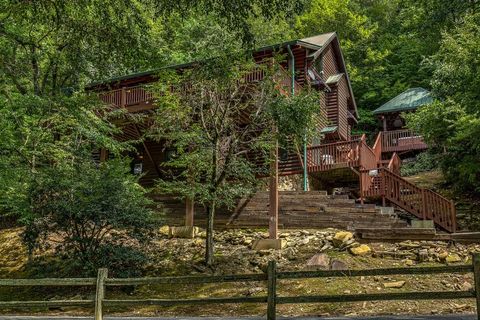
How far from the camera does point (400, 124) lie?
32312mm

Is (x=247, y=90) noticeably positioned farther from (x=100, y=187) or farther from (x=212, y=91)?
(x=100, y=187)

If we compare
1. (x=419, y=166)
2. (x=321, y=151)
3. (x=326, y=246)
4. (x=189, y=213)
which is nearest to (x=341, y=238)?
(x=326, y=246)

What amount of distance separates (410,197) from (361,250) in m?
3.71

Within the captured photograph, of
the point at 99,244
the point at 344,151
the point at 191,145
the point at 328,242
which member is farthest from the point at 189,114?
the point at 344,151

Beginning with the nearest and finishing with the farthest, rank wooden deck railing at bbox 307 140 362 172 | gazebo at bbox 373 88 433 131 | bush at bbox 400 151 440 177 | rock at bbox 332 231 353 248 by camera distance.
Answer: rock at bbox 332 231 353 248 < wooden deck railing at bbox 307 140 362 172 < bush at bbox 400 151 440 177 < gazebo at bbox 373 88 433 131

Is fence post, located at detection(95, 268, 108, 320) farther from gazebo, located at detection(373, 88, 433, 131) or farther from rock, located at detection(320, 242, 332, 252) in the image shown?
gazebo, located at detection(373, 88, 433, 131)

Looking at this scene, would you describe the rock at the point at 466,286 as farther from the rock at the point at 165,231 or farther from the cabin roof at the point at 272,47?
the rock at the point at 165,231

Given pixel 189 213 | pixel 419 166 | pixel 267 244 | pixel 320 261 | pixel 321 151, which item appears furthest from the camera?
pixel 419 166

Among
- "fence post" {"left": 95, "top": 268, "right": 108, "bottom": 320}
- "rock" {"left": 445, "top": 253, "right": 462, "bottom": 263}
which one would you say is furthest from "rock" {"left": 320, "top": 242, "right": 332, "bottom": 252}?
"fence post" {"left": 95, "top": 268, "right": 108, "bottom": 320}

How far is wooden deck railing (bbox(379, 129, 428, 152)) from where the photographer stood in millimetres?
28844

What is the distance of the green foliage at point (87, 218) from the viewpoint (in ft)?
35.5

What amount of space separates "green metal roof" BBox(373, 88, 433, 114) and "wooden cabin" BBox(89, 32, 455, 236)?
8.23 metres

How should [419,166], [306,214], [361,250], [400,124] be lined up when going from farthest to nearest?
1. [400,124]
2. [419,166]
3. [306,214]
4. [361,250]

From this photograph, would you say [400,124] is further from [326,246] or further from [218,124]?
[218,124]
